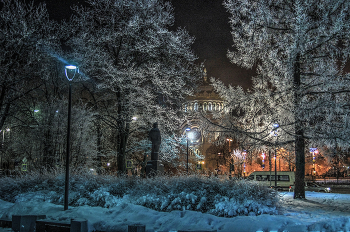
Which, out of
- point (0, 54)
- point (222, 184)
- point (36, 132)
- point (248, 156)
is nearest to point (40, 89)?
point (36, 132)

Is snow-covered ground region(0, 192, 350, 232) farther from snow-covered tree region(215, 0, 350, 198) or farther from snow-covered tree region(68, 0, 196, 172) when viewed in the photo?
snow-covered tree region(68, 0, 196, 172)

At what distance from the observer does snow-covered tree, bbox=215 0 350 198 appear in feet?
44.3

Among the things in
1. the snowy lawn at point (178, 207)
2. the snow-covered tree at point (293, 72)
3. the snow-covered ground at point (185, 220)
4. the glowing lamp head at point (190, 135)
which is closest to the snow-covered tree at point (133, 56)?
the glowing lamp head at point (190, 135)

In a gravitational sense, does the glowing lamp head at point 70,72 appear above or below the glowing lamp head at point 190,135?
above

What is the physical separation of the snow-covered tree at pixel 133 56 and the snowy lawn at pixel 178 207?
9901mm

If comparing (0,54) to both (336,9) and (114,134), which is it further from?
(336,9)

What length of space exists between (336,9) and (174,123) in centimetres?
1390

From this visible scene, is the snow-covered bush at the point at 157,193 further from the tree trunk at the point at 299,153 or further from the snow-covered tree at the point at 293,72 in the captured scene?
the tree trunk at the point at 299,153

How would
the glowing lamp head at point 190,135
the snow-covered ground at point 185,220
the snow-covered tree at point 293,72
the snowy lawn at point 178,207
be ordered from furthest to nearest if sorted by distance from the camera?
the glowing lamp head at point 190,135 < the snow-covered tree at point 293,72 < the snowy lawn at point 178,207 < the snow-covered ground at point 185,220

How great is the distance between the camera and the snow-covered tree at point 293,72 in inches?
531

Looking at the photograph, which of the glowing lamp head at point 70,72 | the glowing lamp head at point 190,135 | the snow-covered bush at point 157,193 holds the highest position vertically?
the glowing lamp head at point 70,72

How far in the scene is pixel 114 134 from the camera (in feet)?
96.0

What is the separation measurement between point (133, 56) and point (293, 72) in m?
12.7

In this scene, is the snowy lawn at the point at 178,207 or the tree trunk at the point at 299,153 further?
the tree trunk at the point at 299,153
